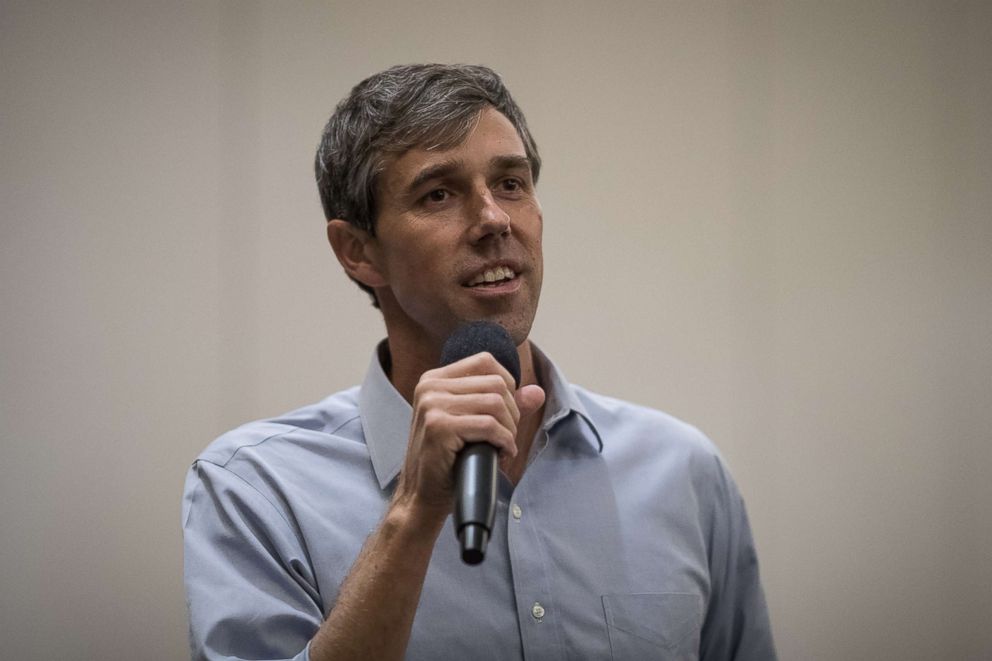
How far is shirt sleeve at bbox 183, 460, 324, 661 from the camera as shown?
1.27m

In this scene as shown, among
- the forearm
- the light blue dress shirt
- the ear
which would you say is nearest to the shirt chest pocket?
the light blue dress shirt

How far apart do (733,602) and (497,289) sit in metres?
0.72

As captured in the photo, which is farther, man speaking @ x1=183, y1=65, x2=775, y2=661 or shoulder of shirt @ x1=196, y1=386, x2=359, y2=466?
shoulder of shirt @ x1=196, y1=386, x2=359, y2=466

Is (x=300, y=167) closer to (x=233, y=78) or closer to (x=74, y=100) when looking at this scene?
(x=233, y=78)

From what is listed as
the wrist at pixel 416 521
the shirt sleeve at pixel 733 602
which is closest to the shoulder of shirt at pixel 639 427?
the shirt sleeve at pixel 733 602

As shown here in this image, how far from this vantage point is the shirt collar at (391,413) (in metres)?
1.51

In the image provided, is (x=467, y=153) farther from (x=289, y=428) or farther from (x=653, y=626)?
(x=653, y=626)

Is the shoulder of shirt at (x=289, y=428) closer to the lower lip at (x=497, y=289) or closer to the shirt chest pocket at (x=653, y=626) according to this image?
the lower lip at (x=497, y=289)

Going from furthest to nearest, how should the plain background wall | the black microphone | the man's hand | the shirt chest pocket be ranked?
the plain background wall
the shirt chest pocket
the man's hand
the black microphone

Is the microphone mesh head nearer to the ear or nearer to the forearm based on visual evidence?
the forearm

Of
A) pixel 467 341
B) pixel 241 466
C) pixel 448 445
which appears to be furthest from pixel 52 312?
pixel 448 445

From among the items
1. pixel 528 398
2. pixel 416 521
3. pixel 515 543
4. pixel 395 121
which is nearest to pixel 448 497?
pixel 416 521

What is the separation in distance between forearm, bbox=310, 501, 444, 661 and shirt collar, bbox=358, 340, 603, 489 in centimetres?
32

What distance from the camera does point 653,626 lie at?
1.45 meters
